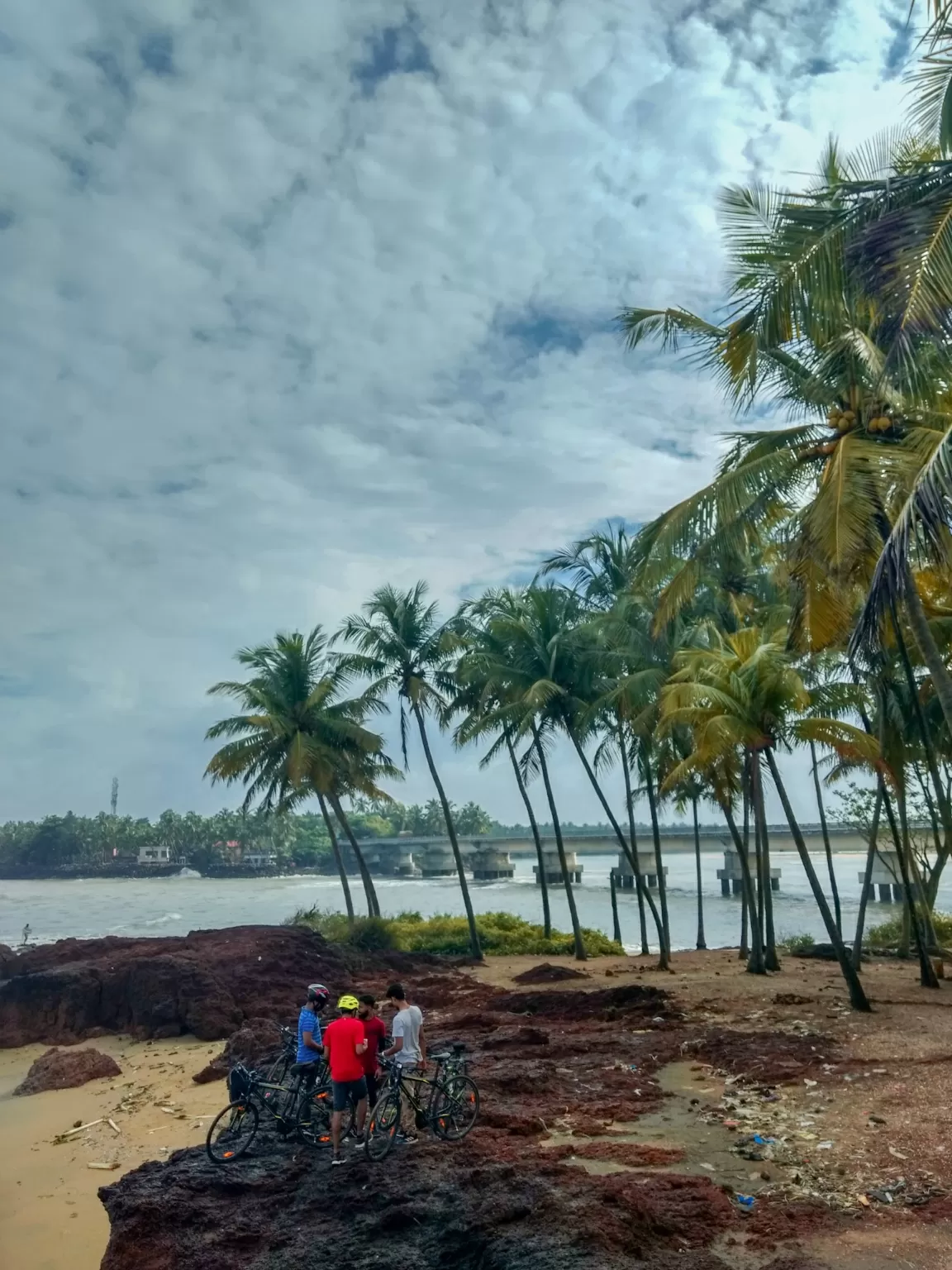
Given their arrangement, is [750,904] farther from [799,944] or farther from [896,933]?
[896,933]

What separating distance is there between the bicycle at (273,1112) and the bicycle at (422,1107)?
0.42m

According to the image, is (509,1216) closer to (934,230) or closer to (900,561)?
(900,561)

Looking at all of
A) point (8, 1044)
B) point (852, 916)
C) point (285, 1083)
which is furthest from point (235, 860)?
point (285, 1083)

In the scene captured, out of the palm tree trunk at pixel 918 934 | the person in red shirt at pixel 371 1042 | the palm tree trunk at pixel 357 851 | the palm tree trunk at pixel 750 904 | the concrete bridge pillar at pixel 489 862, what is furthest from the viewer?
the concrete bridge pillar at pixel 489 862

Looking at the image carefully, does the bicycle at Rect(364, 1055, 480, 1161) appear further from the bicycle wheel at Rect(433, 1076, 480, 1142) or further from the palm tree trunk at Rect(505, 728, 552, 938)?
the palm tree trunk at Rect(505, 728, 552, 938)

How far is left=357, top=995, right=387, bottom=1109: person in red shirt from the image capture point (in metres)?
8.29

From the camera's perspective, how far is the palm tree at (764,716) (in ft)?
47.6

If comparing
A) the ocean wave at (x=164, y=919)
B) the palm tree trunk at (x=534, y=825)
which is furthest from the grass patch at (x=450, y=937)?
the ocean wave at (x=164, y=919)

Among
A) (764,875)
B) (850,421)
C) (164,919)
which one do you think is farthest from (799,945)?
(164,919)

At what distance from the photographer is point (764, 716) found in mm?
15227

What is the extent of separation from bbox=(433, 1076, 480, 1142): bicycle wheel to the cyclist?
4.04 ft

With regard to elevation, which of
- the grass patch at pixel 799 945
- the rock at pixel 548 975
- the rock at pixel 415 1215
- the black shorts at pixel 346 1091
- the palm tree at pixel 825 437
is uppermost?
the palm tree at pixel 825 437

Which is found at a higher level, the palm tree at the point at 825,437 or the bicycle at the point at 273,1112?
the palm tree at the point at 825,437

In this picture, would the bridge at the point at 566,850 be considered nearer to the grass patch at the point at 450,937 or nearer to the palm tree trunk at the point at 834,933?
the grass patch at the point at 450,937
